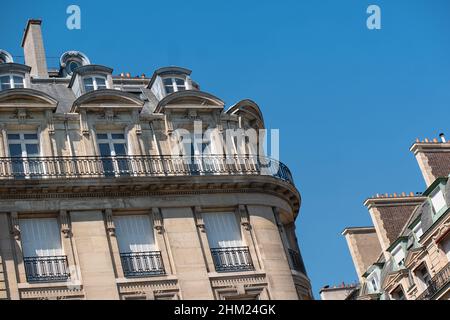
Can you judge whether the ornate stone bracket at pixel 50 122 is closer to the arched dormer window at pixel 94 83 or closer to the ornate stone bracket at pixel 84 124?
the ornate stone bracket at pixel 84 124

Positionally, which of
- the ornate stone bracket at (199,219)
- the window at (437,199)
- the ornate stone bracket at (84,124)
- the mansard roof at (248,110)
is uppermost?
the mansard roof at (248,110)

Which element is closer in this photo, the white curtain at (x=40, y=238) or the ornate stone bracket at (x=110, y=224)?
the white curtain at (x=40, y=238)

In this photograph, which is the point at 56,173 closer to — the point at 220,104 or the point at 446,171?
the point at 220,104

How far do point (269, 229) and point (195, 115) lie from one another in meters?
4.07

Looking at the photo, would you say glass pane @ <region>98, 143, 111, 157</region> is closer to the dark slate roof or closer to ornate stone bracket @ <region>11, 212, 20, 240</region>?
the dark slate roof

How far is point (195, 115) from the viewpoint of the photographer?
26.9 meters

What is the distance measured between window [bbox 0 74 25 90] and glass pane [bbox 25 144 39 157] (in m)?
2.22

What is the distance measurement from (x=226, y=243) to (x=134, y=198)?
2777 millimetres

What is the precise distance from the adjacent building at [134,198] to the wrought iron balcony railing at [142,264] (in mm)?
29

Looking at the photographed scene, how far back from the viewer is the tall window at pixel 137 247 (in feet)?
77.6

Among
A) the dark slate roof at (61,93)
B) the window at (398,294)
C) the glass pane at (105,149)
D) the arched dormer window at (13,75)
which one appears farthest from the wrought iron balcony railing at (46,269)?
the window at (398,294)

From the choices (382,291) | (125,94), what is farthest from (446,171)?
(125,94)
